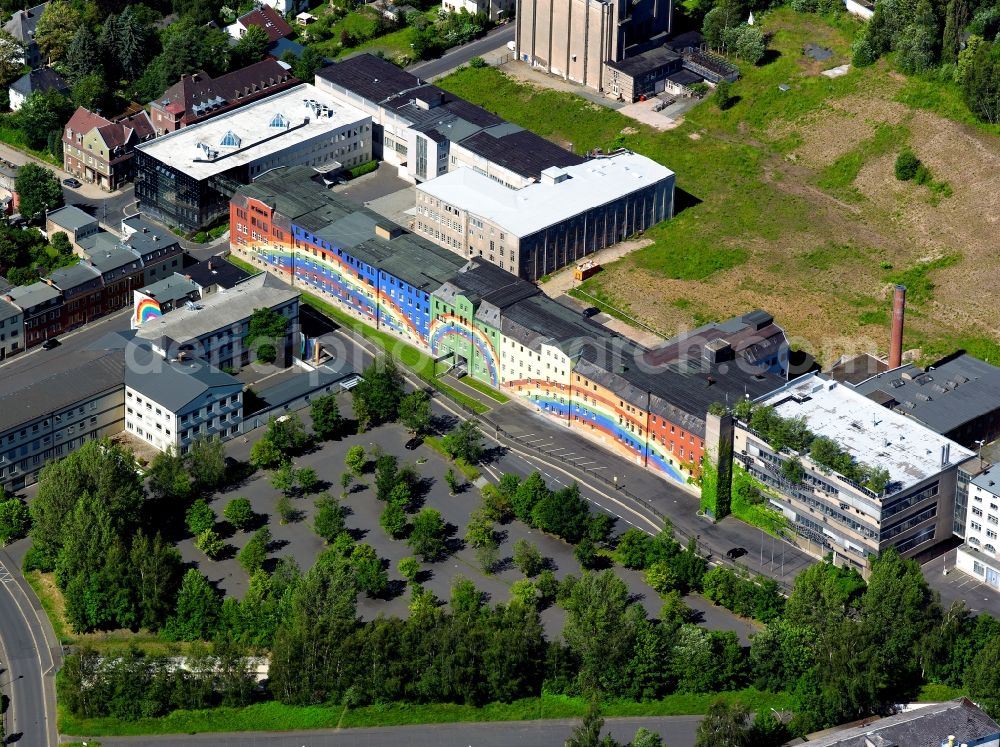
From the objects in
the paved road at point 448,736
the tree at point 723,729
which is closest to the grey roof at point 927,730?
the tree at point 723,729

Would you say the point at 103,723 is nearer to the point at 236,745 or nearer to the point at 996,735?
the point at 236,745

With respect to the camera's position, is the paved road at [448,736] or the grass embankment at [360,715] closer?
the paved road at [448,736]

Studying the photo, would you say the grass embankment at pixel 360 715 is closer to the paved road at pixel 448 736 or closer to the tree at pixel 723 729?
the paved road at pixel 448 736

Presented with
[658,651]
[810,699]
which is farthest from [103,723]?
[810,699]

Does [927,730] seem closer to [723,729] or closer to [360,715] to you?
[723,729]

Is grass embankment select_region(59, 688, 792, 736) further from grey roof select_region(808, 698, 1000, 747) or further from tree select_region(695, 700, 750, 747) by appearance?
grey roof select_region(808, 698, 1000, 747)

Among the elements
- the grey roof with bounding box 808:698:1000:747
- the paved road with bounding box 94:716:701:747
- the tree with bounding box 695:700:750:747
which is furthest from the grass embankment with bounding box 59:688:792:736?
the grey roof with bounding box 808:698:1000:747
